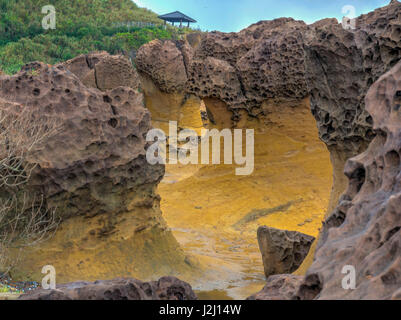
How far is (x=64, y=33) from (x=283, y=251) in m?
19.0

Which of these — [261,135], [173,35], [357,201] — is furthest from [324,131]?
[173,35]

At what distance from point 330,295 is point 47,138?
3595 millimetres

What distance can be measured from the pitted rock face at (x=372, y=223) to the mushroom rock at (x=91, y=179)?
3.13 metres

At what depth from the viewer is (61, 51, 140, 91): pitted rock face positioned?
1253 cm

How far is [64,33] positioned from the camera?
2212cm

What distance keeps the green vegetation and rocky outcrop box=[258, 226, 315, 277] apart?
1314 cm

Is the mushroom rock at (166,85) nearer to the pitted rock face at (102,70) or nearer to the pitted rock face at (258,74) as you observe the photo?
the pitted rock face at (102,70)

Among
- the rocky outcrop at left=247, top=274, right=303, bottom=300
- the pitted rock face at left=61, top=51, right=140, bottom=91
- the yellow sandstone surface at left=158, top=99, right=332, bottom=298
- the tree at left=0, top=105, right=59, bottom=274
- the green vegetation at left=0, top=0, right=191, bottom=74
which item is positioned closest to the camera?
the rocky outcrop at left=247, top=274, right=303, bottom=300

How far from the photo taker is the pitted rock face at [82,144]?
4.73 m

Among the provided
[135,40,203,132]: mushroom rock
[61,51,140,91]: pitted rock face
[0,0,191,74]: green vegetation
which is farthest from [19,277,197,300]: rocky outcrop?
[0,0,191,74]: green vegetation

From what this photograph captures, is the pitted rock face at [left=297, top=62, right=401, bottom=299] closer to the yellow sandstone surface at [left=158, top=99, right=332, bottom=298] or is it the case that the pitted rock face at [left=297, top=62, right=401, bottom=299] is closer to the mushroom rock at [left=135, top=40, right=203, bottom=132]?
the yellow sandstone surface at [left=158, top=99, right=332, bottom=298]

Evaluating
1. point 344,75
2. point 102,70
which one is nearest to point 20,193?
point 344,75

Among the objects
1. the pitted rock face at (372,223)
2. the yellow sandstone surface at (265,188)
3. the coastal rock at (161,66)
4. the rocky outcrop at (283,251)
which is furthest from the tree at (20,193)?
the coastal rock at (161,66)
